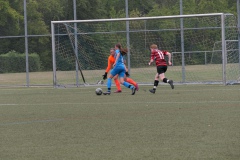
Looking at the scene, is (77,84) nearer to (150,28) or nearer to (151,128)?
(150,28)

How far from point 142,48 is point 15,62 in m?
8.43

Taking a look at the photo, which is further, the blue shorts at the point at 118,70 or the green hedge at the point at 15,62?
the green hedge at the point at 15,62

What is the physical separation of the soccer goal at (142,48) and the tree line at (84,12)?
6.48 feet

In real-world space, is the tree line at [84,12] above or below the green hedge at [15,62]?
above

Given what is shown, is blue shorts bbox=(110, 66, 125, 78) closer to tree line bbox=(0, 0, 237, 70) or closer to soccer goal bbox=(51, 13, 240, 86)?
soccer goal bbox=(51, 13, 240, 86)

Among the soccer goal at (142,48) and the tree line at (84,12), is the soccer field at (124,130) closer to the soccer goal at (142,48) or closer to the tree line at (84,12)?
the soccer goal at (142,48)

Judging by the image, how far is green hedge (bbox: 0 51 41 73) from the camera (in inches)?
1362

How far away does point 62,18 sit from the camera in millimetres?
35156

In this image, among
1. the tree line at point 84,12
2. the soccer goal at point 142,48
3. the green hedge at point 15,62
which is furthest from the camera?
the green hedge at point 15,62

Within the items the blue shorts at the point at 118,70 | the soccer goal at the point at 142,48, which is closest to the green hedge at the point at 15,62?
the soccer goal at the point at 142,48

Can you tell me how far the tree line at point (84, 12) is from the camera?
32.8m

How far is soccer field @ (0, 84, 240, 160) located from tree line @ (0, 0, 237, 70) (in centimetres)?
1555

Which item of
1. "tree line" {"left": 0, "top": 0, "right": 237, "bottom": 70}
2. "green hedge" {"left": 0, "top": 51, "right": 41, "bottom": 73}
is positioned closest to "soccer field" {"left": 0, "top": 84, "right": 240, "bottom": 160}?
"tree line" {"left": 0, "top": 0, "right": 237, "bottom": 70}

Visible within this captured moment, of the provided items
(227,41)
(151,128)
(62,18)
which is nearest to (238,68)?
(227,41)
